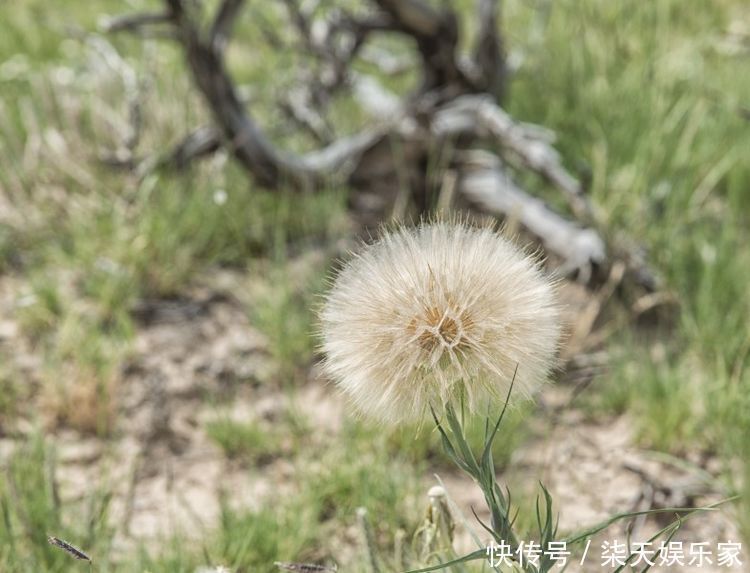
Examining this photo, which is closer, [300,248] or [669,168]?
[669,168]

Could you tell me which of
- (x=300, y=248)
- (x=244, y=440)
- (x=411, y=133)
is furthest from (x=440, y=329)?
(x=411, y=133)

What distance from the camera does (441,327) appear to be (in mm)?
1244

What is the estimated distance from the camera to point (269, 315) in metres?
3.14

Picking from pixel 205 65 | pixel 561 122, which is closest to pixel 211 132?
pixel 205 65

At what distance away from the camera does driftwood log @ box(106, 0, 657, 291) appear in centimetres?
342

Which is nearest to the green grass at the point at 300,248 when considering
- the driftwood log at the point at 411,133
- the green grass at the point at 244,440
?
the green grass at the point at 244,440

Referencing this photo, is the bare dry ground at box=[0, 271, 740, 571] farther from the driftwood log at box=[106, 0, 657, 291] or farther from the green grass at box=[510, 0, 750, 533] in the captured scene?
the driftwood log at box=[106, 0, 657, 291]

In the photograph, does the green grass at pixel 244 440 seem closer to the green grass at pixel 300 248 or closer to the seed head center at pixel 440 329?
the green grass at pixel 300 248

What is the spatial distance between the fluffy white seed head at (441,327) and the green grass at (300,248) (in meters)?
0.82

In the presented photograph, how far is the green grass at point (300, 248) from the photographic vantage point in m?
2.30

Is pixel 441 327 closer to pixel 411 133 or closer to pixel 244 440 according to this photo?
pixel 244 440

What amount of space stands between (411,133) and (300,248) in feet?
2.24

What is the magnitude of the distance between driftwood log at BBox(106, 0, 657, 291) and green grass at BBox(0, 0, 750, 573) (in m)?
0.14

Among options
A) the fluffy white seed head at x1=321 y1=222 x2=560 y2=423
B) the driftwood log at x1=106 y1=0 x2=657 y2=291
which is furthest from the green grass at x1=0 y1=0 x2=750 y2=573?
the fluffy white seed head at x1=321 y1=222 x2=560 y2=423
